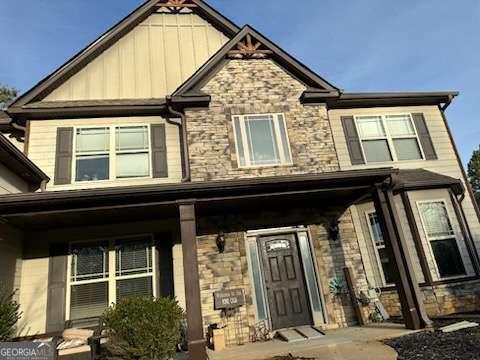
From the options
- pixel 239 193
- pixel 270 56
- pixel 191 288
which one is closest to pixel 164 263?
pixel 191 288

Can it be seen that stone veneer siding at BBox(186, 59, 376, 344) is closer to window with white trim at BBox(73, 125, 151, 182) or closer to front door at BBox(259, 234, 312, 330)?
front door at BBox(259, 234, 312, 330)

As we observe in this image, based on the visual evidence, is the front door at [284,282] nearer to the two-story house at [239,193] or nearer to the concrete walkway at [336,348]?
the two-story house at [239,193]

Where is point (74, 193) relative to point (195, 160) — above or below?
below

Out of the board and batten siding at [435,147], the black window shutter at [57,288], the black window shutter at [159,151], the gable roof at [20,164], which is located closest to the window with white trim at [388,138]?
the board and batten siding at [435,147]

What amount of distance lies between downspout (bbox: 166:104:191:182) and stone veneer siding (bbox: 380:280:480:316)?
5.61m

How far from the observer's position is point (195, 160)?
8.34m

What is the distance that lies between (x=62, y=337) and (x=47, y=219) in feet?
7.61

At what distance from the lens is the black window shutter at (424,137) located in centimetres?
995

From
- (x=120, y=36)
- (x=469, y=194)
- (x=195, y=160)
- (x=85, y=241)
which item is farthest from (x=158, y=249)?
(x=469, y=194)

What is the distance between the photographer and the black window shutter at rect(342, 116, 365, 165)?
9.57m

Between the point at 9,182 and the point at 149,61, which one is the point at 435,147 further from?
the point at 9,182

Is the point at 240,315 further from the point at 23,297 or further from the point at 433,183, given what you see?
the point at 433,183

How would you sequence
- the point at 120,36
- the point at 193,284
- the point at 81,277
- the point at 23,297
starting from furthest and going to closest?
the point at 120,36 < the point at 81,277 < the point at 23,297 < the point at 193,284

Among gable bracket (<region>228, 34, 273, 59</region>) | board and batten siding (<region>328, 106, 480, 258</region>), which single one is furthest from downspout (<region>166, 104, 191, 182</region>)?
board and batten siding (<region>328, 106, 480, 258</region>)
